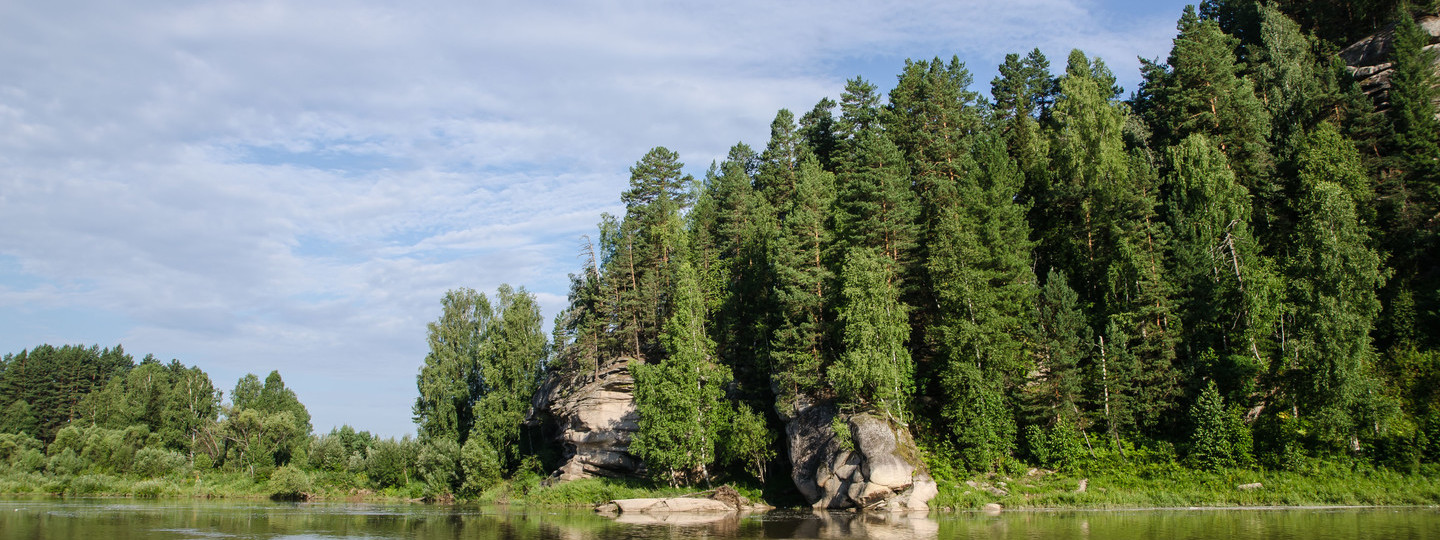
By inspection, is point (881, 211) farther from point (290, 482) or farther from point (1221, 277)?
point (290, 482)

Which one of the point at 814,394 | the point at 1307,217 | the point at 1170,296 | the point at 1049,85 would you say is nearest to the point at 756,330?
the point at 814,394

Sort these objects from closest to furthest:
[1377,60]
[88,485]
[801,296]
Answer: [801,296] → [1377,60] → [88,485]

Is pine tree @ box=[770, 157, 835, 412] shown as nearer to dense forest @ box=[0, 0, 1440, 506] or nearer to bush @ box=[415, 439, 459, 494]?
dense forest @ box=[0, 0, 1440, 506]

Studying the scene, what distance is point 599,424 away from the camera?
64.0 metres

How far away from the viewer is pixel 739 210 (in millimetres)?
70938

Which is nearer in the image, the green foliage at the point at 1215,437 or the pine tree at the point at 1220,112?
the green foliage at the point at 1215,437

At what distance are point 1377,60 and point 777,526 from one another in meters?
60.7

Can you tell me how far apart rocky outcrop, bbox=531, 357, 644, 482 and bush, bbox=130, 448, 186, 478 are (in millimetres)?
48576

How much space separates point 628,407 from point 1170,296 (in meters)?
39.0

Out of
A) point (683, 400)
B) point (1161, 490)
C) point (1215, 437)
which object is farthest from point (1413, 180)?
point (683, 400)

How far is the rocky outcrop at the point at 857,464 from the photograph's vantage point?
44000 millimetres

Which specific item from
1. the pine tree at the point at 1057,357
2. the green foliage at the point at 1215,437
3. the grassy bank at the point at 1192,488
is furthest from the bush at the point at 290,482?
the green foliage at the point at 1215,437

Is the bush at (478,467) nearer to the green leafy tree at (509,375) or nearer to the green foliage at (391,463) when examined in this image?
the green leafy tree at (509,375)

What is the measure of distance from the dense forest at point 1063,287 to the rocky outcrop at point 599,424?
10.3 feet
